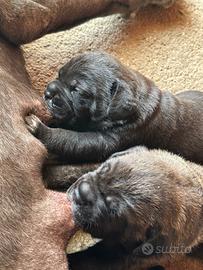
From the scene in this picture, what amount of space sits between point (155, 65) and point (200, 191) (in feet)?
2.82

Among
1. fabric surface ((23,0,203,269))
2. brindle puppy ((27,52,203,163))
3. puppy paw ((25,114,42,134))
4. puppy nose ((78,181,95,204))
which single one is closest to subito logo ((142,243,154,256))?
puppy nose ((78,181,95,204))

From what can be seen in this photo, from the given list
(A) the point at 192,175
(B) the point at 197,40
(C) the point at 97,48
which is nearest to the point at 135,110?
(A) the point at 192,175

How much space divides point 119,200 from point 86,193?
9cm

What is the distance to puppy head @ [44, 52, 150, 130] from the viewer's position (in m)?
1.84

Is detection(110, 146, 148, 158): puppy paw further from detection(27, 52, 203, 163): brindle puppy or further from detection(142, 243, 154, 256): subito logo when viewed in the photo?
→ detection(142, 243, 154, 256): subito logo

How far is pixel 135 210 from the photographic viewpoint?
61.2 inches

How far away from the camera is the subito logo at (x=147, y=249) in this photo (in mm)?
1587

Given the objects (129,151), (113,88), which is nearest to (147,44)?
(113,88)

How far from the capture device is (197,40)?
257 cm

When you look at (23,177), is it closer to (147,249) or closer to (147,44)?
(147,249)

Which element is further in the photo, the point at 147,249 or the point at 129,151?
the point at 129,151

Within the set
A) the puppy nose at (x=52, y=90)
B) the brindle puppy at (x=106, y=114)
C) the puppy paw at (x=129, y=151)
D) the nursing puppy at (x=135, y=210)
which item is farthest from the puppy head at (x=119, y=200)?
the puppy nose at (x=52, y=90)

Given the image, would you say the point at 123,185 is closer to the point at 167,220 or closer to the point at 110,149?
the point at 167,220

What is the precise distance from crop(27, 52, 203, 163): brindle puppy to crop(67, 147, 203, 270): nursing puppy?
160 millimetres
